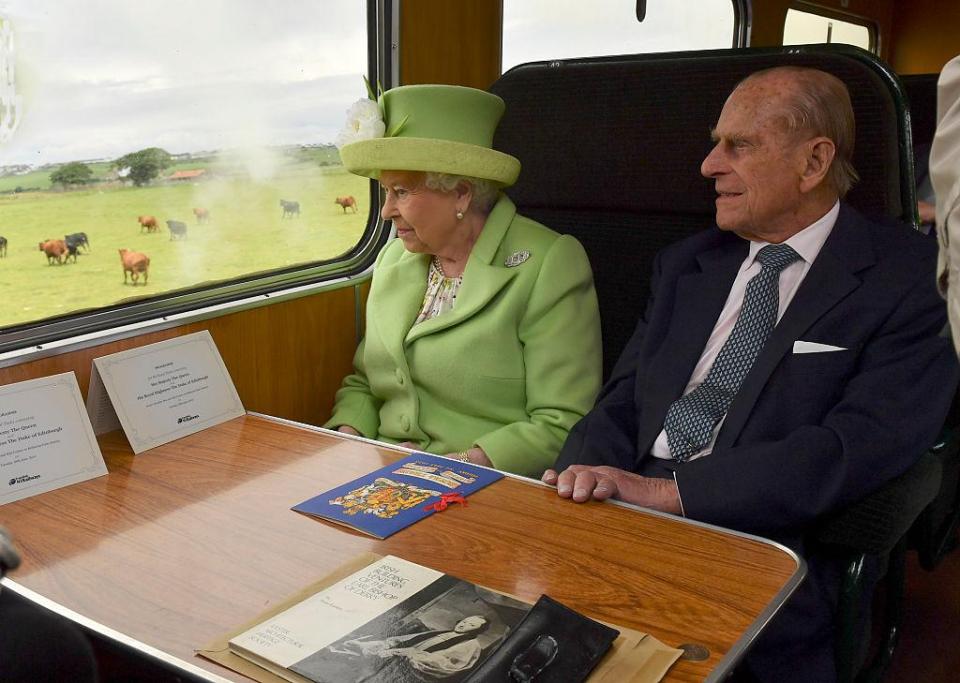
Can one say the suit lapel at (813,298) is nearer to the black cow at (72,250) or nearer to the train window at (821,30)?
the black cow at (72,250)

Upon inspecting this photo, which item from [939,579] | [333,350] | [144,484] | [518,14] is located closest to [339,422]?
[333,350]

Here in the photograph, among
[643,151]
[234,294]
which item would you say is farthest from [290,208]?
[643,151]

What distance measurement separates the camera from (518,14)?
10.0 feet

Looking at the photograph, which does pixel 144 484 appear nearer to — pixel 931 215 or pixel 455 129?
pixel 455 129

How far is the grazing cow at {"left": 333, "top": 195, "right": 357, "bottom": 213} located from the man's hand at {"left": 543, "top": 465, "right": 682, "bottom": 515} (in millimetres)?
1311

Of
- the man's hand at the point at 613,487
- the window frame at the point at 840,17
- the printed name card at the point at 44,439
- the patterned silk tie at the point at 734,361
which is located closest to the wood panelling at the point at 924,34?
the window frame at the point at 840,17

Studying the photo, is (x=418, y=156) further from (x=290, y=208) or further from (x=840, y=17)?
(x=840, y=17)

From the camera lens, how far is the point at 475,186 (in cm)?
221

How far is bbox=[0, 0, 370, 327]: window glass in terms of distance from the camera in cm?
183

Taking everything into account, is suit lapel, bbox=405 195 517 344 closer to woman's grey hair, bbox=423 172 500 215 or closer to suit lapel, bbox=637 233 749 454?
woman's grey hair, bbox=423 172 500 215

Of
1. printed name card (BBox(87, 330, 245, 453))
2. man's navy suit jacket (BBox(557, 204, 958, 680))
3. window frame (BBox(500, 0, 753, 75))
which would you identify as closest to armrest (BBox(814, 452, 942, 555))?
man's navy suit jacket (BBox(557, 204, 958, 680))

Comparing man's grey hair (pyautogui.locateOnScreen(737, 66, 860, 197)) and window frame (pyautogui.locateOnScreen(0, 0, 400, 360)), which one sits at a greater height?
man's grey hair (pyautogui.locateOnScreen(737, 66, 860, 197))

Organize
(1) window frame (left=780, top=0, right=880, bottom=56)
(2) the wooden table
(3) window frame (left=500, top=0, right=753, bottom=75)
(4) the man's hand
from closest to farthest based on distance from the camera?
(2) the wooden table, (4) the man's hand, (3) window frame (left=500, top=0, right=753, bottom=75), (1) window frame (left=780, top=0, right=880, bottom=56)

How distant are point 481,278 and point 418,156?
317 millimetres
